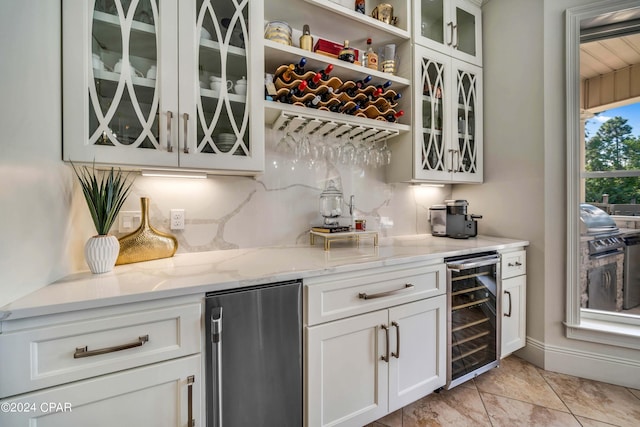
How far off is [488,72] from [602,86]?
75cm

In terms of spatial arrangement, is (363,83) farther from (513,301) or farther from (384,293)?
(513,301)

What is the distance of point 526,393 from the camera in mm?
1706

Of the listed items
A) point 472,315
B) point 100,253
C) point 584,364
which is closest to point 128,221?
point 100,253

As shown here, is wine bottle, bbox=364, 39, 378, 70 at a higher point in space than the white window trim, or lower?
higher

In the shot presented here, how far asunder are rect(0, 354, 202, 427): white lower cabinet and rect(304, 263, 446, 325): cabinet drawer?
498 millimetres

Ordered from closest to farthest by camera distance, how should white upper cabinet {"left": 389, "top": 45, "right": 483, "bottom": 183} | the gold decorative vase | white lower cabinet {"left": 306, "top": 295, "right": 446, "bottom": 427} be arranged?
white lower cabinet {"left": 306, "top": 295, "right": 446, "bottom": 427} < the gold decorative vase < white upper cabinet {"left": 389, "top": 45, "right": 483, "bottom": 183}

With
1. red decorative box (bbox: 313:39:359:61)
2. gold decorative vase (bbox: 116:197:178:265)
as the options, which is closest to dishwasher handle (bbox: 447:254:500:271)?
red decorative box (bbox: 313:39:359:61)

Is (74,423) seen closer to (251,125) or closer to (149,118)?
(149,118)

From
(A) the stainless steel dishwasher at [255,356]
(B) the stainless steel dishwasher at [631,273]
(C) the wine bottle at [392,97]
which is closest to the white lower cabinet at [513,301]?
(B) the stainless steel dishwasher at [631,273]

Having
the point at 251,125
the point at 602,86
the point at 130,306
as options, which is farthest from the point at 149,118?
the point at 602,86

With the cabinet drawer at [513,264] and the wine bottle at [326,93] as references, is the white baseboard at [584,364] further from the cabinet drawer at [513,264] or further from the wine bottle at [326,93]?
the wine bottle at [326,93]

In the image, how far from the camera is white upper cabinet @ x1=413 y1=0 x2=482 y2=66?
1956 millimetres

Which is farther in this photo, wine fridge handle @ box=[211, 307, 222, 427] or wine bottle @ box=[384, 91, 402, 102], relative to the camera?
wine bottle @ box=[384, 91, 402, 102]

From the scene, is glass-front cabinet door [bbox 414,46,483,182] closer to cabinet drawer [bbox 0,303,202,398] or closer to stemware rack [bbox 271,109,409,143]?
stemware rack [bbox 271,109,409,143]
